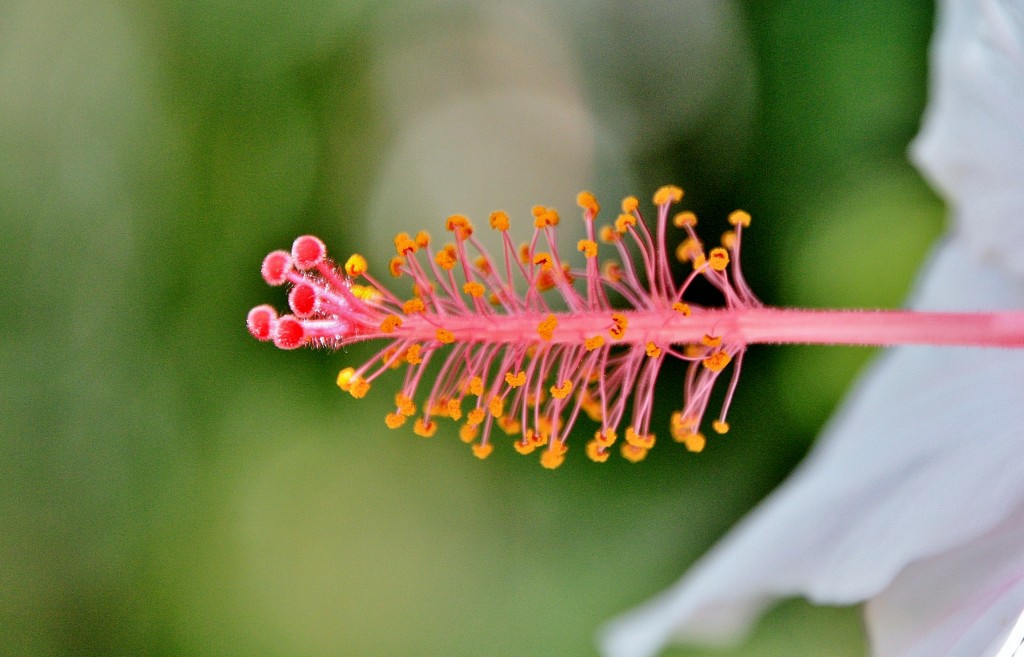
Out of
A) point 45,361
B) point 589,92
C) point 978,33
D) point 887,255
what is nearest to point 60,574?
point 45,361

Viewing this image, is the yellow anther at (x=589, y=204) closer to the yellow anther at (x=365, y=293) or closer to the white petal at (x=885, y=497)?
the yellow anther at (x=365, y=293)

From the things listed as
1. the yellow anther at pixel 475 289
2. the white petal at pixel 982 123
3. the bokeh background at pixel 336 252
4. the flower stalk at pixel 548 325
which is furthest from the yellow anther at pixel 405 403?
the white petal at pixel 982 123

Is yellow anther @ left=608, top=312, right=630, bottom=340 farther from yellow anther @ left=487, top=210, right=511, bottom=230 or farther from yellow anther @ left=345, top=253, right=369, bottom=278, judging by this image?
→ yellow anther @ left=345, top=253, right=369, bottom=278

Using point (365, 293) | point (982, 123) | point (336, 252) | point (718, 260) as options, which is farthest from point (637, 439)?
point (336, 252)

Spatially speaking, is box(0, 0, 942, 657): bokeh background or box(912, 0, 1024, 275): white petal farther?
box(0, 0, 942, 657): bokeh background

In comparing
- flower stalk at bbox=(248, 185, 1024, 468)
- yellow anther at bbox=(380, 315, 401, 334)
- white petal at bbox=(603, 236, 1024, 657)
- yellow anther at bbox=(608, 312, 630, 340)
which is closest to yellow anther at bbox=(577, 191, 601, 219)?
flower stalk at bbox=(248, 185, 1024, 468)

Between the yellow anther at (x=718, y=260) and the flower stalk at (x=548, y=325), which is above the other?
the yellow anther at (x=718, y=260)
